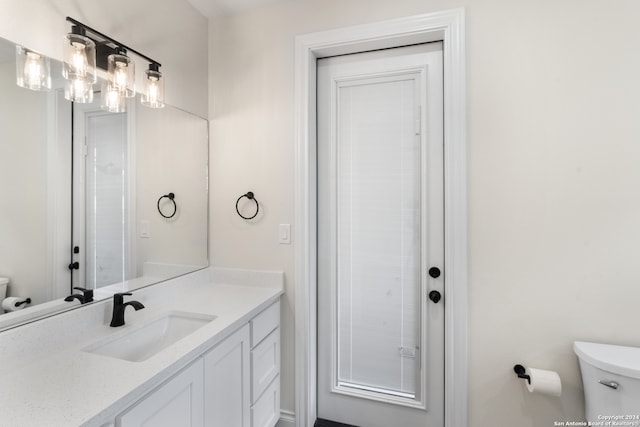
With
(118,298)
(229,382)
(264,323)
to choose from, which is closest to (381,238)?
(264,323)

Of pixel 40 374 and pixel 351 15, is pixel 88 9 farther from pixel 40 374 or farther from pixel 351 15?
pixel 40 374

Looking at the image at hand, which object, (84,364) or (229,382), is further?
(229,382)

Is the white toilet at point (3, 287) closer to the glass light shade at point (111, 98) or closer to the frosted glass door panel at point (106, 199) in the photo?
the frosted glass door panel at point (106, 199)

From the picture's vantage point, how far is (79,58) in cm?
116

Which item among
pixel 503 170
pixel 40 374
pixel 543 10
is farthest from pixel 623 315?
pixel 40 374

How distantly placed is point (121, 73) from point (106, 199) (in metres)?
0.58

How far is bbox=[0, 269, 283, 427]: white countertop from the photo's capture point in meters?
0.76

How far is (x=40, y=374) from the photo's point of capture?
0.93 meters

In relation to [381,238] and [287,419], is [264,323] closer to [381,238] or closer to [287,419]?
[287,419]

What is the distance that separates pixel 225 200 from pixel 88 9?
42.9 inches

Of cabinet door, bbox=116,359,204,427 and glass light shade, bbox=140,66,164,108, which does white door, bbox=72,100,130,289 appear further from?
cabinet door, bbox=116,359,204,427

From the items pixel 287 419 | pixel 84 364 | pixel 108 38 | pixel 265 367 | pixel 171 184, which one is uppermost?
pixel 108 38

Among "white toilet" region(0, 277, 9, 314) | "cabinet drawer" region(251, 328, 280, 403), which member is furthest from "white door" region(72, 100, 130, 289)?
"cabinet drawer" region(251, 328, 280, 403)

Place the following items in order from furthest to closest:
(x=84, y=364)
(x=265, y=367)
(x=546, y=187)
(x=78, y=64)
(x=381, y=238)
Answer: (x=381, y=238), (x=265, y=367), (x=546, y=187), (x=78, y=64), (x=84, y=364)
